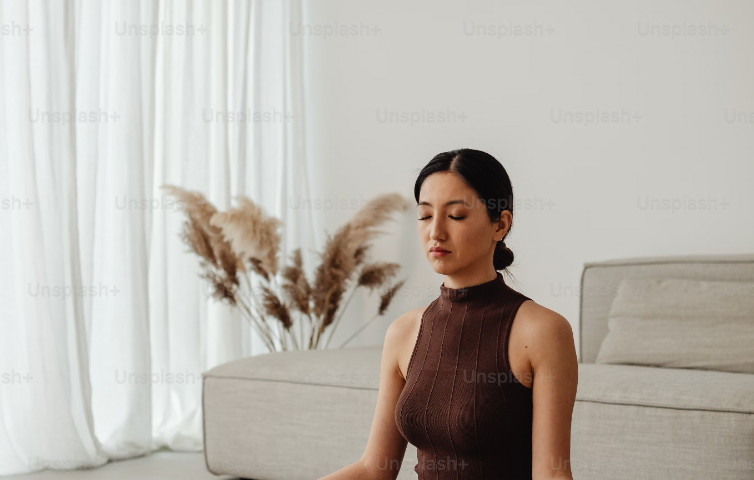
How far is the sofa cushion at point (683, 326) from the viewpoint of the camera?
8.16 feet

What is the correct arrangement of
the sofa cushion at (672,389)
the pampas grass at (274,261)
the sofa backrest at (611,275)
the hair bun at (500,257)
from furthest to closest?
the pampas grass at (274,261), the sofa backrest at (611,275), the sofa cushion at (672,389), the hair bun at (500,257)

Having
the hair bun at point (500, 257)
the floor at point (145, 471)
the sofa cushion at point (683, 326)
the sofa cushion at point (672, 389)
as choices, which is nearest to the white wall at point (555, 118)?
the sofa cushion at point (683, 326)

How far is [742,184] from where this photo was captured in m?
2.95

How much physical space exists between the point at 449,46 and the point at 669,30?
969mm

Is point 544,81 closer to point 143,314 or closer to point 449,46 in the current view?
point 449,46

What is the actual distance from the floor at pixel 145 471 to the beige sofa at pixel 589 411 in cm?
22

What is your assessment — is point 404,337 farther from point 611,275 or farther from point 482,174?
point 611,275

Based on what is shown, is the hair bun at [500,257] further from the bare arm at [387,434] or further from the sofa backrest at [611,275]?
the sofa backrest at [611,275]

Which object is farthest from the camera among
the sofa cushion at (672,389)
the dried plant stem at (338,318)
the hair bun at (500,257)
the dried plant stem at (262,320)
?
the dried plant stem at (338,318)

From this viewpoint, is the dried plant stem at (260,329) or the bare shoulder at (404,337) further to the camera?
the dried plant stem at (260,329)

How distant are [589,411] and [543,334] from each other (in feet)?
3.76

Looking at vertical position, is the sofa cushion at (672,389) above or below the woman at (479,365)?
below

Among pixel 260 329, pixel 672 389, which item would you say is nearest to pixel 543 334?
pixel 672 389

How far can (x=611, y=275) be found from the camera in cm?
293
